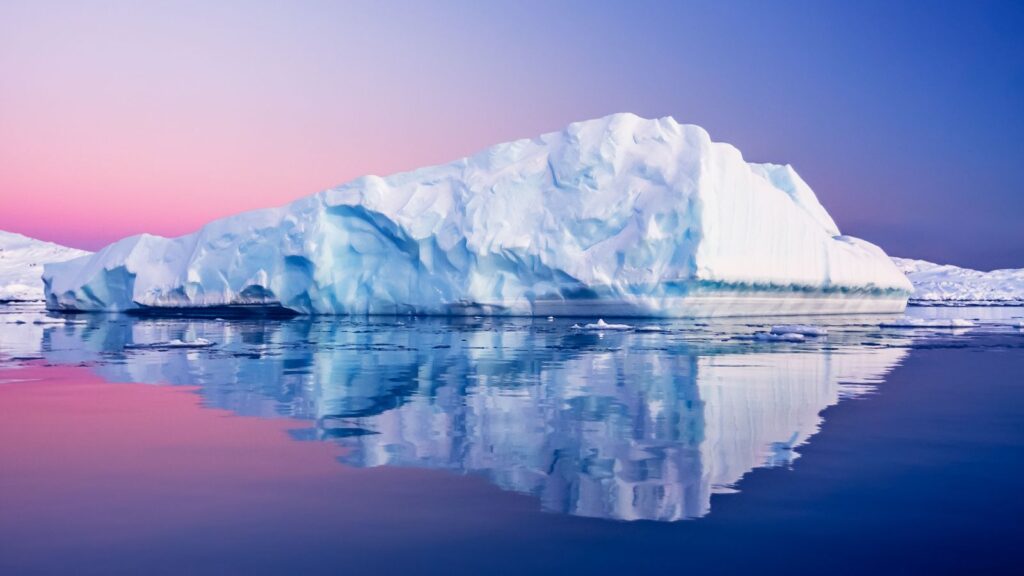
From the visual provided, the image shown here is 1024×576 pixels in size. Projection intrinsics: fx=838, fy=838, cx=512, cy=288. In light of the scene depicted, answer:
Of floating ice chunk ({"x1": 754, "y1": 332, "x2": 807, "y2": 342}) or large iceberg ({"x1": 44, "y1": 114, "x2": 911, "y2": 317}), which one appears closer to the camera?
floating ice chunk ({"x1": 754, "y1": 332, "x2": 807, "y2": 342})

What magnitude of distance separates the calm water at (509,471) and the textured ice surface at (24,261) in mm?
57824

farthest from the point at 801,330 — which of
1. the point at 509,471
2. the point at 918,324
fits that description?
the point at 509,471

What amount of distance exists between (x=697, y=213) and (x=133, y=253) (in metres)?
17.4

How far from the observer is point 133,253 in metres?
26.4

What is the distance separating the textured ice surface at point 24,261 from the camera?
195 feet

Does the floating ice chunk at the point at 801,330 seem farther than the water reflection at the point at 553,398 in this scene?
Yes

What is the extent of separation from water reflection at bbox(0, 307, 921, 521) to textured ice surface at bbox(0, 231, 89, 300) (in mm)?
52055

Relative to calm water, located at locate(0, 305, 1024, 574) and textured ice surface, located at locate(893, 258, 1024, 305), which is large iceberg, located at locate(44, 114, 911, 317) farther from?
textured ice surface, located at locate(893, 258, 1024, 305)

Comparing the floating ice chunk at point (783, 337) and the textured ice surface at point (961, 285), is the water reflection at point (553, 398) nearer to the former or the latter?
the floating ice chunk at point (783, 337)

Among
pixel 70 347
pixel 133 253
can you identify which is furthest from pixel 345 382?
pixel 133 253

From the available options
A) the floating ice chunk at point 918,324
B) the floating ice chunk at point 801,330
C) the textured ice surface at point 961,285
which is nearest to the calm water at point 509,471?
the floating ice chunk at point 801,330

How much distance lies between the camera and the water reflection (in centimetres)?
409

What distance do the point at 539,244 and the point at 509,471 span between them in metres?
18.6

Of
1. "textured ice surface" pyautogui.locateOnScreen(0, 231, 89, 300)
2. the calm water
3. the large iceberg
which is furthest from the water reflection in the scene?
"textured ice surface" pyautogui.locateOnScreen(0, 231, 89, 300)
